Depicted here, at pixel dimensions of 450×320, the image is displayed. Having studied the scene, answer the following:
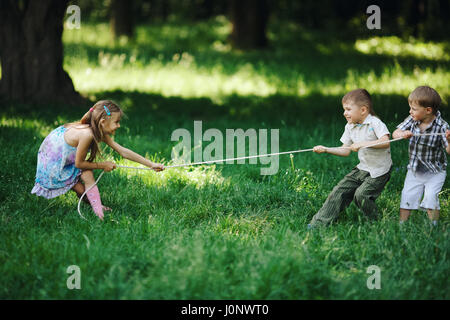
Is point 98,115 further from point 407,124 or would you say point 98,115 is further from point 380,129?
point 407,124

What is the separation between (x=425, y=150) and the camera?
3.83 metres

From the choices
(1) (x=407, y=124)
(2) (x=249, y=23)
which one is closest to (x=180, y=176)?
(1) (x=407, y=124)

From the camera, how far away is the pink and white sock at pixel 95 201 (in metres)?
3.99

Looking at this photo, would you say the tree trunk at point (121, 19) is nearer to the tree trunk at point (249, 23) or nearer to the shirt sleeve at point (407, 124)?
the tree trunk at point (249, 23)

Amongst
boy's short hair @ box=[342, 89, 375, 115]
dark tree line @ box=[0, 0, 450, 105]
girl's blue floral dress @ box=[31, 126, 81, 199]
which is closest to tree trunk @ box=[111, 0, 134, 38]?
dark tree line @ box=[0, 0, 450, 105]

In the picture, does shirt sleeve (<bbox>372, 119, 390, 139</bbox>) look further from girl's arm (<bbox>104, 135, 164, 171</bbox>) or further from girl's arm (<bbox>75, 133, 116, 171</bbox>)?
girl's arm (<bbox>75, 133, 116, 171</bbox>)

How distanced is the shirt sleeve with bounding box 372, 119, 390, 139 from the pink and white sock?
7.96 feet

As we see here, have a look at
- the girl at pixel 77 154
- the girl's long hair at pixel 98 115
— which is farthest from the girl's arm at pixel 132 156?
the girl's long hair at pixel 98 115

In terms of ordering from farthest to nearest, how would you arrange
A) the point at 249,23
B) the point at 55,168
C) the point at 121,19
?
the point at 121,19
the point at 249,23
the point at 55,168

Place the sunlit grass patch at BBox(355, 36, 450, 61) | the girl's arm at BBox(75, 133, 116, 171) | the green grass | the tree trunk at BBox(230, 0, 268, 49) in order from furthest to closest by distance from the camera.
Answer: the tree trunk at BBox(230, 0, 268, 49) → the sunlit grass patch at BBox(355, 36, 450, 61) → the girl's arm at BBox(75, 133, 116, 171) → the green grass

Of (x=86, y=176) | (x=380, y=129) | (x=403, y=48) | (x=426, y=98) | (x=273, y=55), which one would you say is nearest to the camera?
(x=426, y=98)

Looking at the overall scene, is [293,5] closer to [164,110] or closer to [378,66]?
[378,66]

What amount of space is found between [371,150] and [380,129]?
0.22 metres

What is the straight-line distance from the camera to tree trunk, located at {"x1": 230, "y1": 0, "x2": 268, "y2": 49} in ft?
46.2
